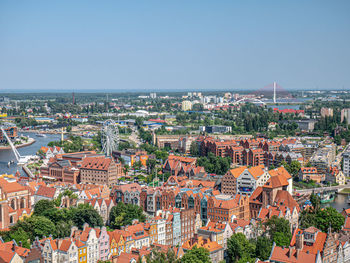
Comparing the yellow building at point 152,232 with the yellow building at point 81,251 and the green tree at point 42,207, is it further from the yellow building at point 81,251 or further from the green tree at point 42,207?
the green tree at point 42,207

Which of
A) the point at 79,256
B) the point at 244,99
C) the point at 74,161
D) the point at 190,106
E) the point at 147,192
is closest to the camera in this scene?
the point at 79,256

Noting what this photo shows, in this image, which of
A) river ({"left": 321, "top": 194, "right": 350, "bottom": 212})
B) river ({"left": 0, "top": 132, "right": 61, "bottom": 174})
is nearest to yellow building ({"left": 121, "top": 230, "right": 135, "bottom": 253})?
river ({"left": 321, "top": 194, "right": 350, "bottom": 212})

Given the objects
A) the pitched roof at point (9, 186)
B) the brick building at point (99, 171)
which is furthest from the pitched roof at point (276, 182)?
the pitched roof at point (9, 186)

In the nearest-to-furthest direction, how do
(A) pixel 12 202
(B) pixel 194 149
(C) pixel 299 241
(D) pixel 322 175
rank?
(C) pixel 299 241 → (A) pixel 12 202 → (D) pixel 322 175 → (B) pixel 194 149

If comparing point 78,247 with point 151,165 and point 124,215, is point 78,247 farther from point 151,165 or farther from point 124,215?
point 151,165

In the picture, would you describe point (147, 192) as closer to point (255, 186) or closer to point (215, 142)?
point (255, 186)

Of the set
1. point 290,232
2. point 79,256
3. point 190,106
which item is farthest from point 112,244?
point 190,106

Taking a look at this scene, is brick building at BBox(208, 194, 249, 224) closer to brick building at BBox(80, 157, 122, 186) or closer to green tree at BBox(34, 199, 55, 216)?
green tree at BBox(34, 199, 55, 216)

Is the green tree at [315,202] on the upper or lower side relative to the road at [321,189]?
upper

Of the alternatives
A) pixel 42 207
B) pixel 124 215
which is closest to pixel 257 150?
pixel 124 215
